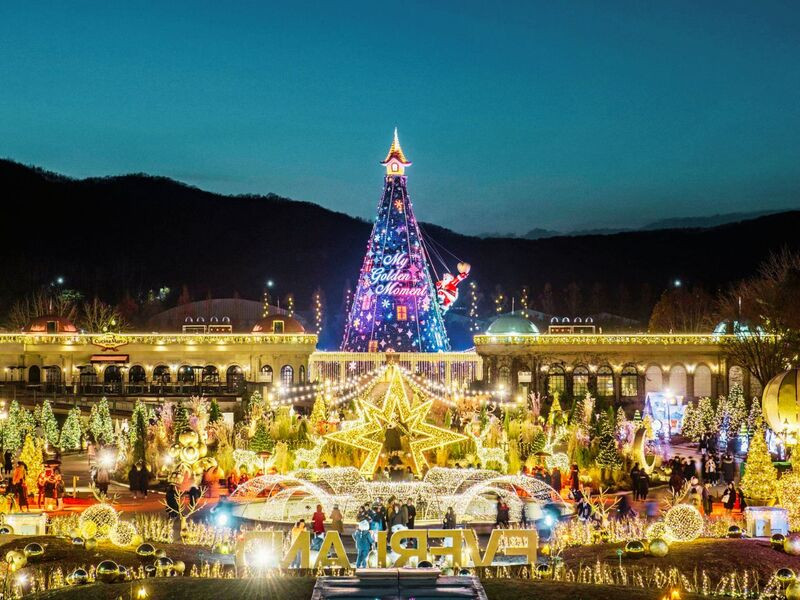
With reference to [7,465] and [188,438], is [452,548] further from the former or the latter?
[7,465]

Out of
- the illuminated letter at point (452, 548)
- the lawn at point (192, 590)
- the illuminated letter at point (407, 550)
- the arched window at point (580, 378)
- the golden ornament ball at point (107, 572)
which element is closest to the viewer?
the lawn at point (192, 590)

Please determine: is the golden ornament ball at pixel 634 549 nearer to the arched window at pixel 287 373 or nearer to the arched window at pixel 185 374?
the arched window at pixel 287 373

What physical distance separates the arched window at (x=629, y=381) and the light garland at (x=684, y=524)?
38.4m

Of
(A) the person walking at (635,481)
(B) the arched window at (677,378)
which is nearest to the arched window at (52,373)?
(B) the arched window at (677,378)

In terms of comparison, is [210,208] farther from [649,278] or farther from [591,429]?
[591,429]

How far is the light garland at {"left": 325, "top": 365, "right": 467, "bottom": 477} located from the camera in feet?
82.3

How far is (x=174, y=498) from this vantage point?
2209 centimetres

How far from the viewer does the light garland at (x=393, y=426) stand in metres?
25.1

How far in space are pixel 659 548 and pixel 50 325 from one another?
44917mm

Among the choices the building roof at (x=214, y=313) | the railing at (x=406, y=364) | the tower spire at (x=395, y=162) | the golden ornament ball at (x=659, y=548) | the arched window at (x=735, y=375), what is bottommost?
the golden ornament ball at (x=659, y=548)

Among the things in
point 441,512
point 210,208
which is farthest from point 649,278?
point 441,512

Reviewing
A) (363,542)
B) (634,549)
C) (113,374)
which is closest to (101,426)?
(113,374)

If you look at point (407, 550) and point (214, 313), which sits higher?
point (214, 313)

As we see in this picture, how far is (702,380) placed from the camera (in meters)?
56.8
